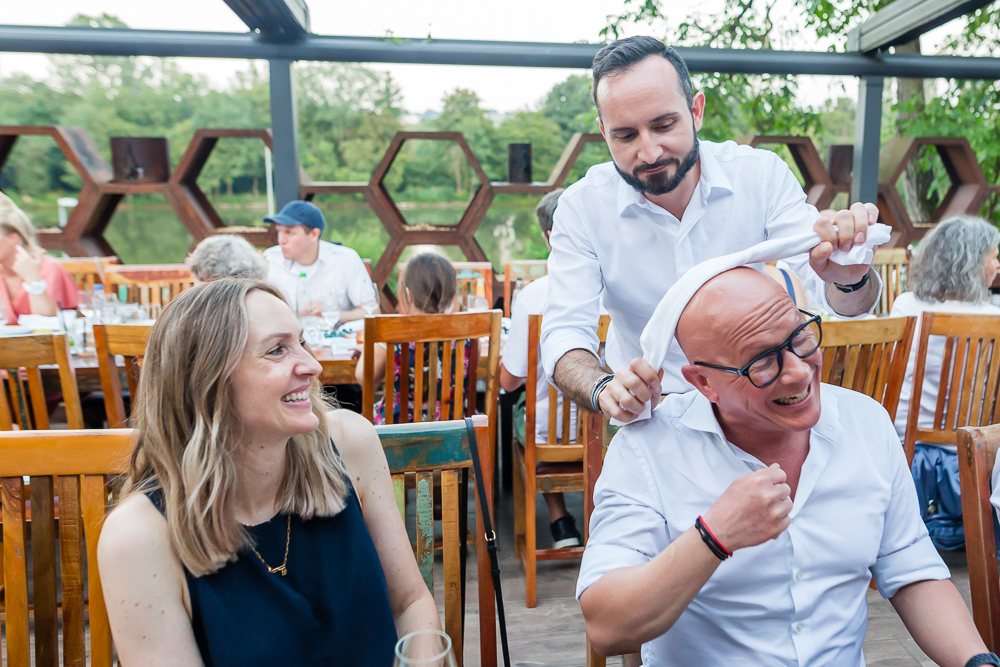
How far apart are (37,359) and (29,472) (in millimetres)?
1231

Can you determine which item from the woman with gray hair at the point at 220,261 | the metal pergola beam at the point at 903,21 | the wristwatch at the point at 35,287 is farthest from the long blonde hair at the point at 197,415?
the metal pergola beam at the point at 903,21

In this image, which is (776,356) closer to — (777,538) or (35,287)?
(777,538)

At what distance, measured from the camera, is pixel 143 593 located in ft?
3.34

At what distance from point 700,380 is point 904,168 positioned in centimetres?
560

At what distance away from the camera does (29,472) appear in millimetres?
1159

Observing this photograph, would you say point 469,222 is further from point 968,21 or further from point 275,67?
point 968,21

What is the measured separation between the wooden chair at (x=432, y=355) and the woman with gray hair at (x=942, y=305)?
5.62 feet

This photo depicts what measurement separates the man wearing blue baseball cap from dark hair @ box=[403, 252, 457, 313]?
1232 mm

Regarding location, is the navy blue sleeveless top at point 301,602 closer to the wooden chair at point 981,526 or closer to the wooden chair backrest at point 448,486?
the wooden chair backrest at point 448,486

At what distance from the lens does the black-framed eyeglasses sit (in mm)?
1065

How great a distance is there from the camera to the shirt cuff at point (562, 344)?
157 cm

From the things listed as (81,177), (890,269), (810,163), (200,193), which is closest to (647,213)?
(890,269)

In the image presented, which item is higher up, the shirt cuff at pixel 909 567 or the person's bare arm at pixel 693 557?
the person's bare arm at pixel 693 557

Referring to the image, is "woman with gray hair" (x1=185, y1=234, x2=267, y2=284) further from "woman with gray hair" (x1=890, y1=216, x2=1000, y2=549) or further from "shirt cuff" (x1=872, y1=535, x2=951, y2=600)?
"woman with gray hair" (x1=890, y1=216, x2=1000, y2=549)
